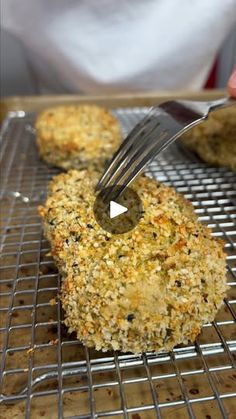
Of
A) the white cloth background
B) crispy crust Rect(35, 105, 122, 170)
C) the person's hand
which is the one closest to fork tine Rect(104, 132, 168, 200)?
the person's hand

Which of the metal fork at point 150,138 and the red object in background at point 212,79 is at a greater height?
the metal fork at point 150,138

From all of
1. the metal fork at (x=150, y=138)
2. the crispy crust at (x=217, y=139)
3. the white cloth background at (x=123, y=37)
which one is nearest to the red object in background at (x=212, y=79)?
the white cloth background at (x=123, y=37)

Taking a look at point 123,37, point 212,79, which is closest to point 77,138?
point 123,37

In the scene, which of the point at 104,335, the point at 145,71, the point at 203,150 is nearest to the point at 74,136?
the point at 203,150

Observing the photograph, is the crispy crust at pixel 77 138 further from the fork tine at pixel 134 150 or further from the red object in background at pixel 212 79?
the red object in background at pixel 212 79

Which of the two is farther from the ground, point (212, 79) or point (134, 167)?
point (134, 167)
